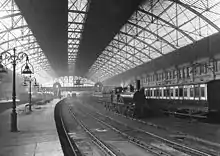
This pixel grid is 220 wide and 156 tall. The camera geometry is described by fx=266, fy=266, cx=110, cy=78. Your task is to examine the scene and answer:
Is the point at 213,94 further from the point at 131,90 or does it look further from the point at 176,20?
the point at 176,20

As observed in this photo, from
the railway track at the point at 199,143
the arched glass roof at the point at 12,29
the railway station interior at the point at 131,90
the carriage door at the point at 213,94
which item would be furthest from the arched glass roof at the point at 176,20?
the railway track at the point at 199,143

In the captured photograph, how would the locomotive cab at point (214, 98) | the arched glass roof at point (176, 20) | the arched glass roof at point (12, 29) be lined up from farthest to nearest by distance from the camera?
1. the arched glass roof at point (12, 29)
2. the arched glass roof at point (176, 20)
3. the locomotive cab at point (214, 98)

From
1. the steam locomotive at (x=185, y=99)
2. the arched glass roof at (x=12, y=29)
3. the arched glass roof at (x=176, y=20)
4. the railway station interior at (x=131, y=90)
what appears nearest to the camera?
the railway station interior at (x=131, y=90)

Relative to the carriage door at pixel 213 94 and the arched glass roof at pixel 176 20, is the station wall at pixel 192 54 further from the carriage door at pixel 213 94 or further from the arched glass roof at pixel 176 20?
the carriage door at pixel 213 94

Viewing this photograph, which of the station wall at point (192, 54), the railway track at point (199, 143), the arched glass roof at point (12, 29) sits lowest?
the railway track at point (199, 143)

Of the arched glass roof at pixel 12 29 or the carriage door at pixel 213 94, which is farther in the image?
the arched glass roof at pixel 12 29

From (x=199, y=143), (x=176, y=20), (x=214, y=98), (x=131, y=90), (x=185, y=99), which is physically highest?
(x=176, y=20)

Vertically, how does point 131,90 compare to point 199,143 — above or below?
above

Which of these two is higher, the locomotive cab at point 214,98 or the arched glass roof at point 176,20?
the arched glass roof at point 176,20

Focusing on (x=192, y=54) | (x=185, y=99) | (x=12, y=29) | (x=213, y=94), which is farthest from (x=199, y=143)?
(x=12, y=29)

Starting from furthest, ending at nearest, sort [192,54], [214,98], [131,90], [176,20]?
[192,54] < [176,20] < [131,90] < [214,98]

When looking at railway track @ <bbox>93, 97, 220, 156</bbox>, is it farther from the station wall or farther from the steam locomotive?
the station wall

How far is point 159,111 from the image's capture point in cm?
2859

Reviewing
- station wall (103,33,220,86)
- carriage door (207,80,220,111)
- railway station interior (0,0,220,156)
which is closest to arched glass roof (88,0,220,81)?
railway station interior (0,0,220,156)
